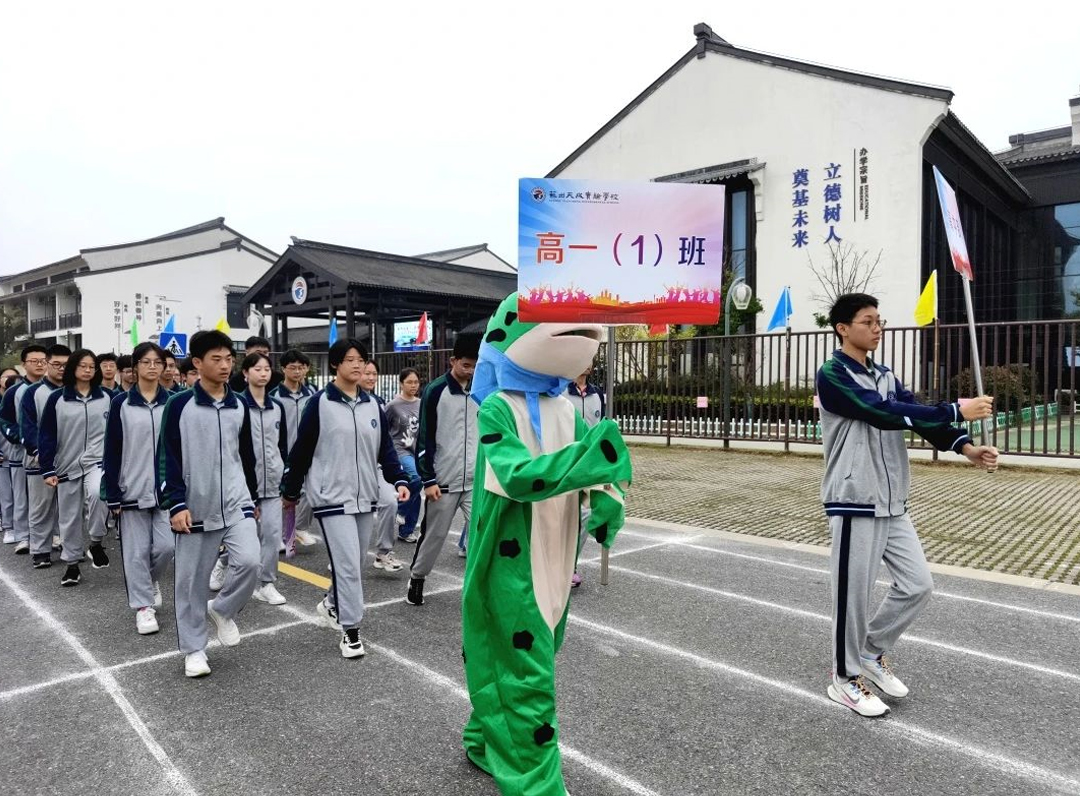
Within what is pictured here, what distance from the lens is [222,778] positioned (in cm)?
301

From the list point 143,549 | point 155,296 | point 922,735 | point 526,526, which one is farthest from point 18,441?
point 155,296

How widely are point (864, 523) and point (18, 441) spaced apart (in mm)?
7664

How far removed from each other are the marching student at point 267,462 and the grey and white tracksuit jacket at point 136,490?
2.09 feet

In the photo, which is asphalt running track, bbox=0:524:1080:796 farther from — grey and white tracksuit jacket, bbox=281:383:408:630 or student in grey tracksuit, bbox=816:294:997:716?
grey and white tracksuit jacket, bbox=281:383:408:630

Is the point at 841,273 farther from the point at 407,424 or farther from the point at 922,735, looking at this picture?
the point at 922,735

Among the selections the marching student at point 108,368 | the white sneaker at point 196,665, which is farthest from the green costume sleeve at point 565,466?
the marching student at point 108,368

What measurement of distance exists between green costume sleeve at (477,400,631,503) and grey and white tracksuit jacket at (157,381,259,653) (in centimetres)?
236

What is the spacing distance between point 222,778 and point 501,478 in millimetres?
1709

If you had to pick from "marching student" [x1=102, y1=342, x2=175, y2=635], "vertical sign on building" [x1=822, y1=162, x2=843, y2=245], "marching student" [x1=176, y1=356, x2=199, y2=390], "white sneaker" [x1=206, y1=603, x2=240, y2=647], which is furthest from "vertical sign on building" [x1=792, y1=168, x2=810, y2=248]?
"white sneaker" [x1=206, y1=603, x2=240, y2=647]

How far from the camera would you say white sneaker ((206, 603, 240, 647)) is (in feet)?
14.7

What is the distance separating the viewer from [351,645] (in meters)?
4.35

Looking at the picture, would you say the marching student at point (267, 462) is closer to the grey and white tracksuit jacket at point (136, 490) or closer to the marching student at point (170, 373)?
the grey and white tracksuit jacket at point (136, 490)

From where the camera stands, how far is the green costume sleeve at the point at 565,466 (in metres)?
2.45

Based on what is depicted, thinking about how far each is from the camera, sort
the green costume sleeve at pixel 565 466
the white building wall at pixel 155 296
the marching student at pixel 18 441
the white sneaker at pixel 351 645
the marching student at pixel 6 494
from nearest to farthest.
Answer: the green costume sleeve at pixel 565 466 < the white sneaker at pixel 351 645 < the marching student at pixel 18 441 < the marching student at pixel 6 494 < the white building wall at pixel 155 296
